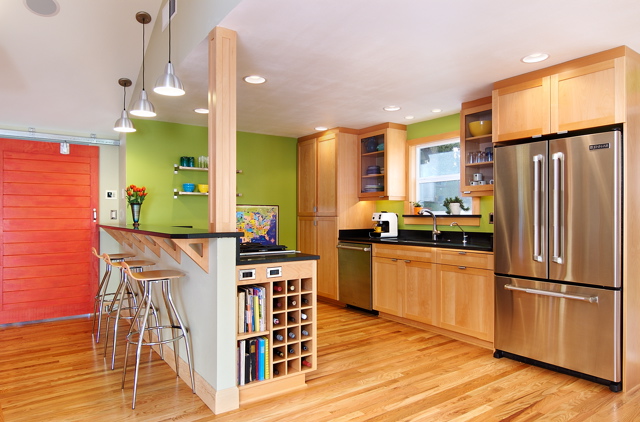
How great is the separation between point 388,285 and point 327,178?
1.70 metres

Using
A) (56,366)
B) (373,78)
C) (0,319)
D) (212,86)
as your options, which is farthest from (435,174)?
(0,319)

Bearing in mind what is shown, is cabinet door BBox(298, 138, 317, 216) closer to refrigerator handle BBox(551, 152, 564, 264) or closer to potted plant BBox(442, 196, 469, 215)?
potted plant BBox(442, 196, 469, 215)

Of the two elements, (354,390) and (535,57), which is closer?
(354,390)

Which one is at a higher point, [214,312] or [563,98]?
[563,98]

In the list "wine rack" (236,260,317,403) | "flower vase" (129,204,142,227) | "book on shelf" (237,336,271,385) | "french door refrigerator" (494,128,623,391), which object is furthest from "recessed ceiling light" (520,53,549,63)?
"flower vase" (129,204,142,227)

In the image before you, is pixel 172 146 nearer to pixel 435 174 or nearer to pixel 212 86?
pixel 212 86

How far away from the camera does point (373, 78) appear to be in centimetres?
352

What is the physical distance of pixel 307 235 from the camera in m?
6.01

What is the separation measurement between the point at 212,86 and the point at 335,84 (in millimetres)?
1318

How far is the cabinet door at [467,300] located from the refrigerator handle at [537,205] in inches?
20.7

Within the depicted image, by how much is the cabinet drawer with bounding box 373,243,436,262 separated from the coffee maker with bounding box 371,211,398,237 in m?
0.34

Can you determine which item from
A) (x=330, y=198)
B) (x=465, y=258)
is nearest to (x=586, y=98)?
(x=465, y=258)

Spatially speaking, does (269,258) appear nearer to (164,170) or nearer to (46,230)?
(164,170)

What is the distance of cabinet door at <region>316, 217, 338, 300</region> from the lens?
5.50m
